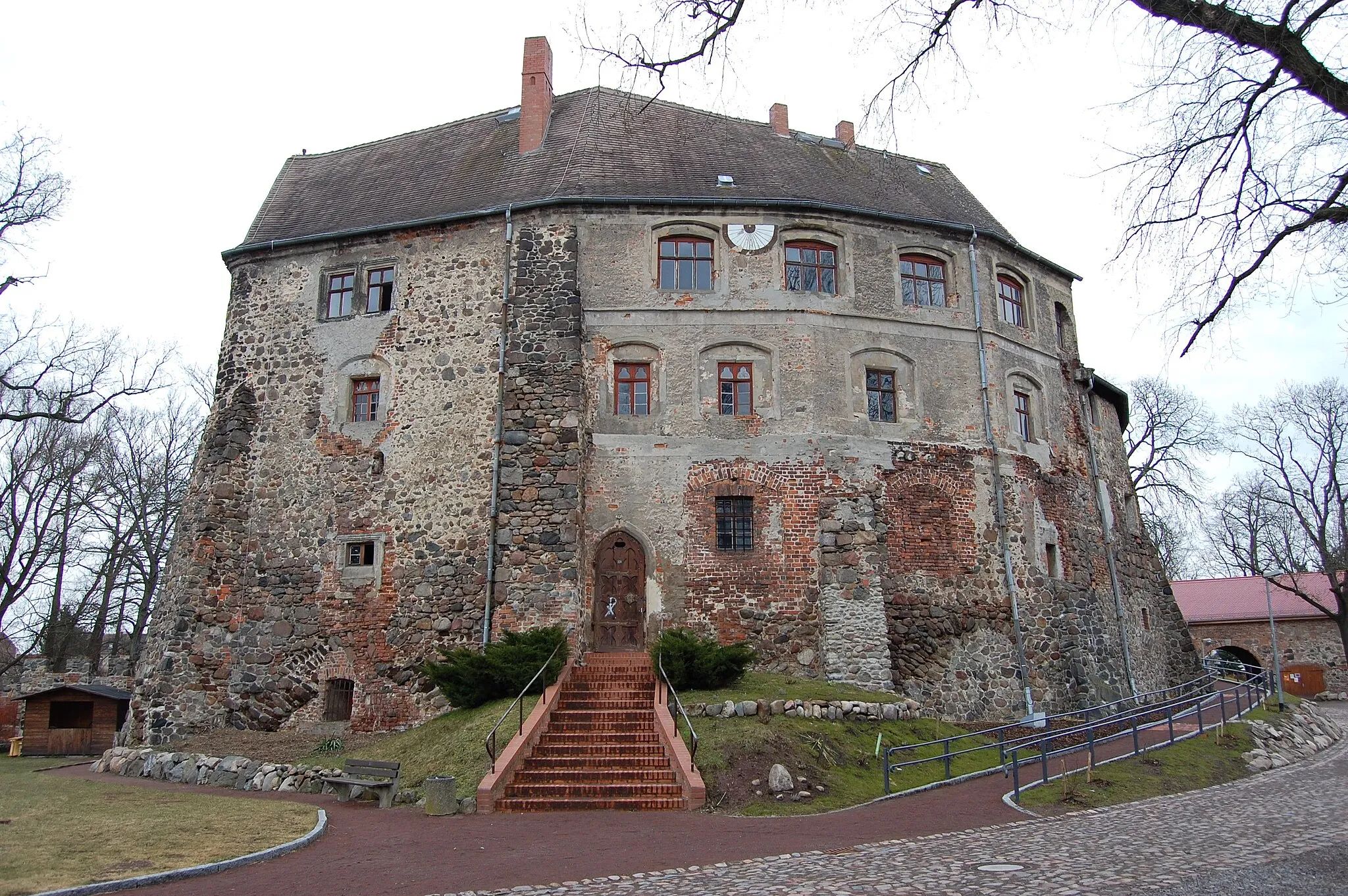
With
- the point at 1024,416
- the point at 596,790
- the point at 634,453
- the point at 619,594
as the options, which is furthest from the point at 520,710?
the point at 1024,416

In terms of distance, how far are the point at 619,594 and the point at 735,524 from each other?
110 inches

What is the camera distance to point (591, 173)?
23.0m

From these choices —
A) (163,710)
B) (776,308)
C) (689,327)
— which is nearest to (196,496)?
(163,710)

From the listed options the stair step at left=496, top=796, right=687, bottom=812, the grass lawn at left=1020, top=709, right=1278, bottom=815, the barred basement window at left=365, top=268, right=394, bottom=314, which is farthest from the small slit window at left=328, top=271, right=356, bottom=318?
the grass lawn at left=1020, top=709, right=1278, bottom=815

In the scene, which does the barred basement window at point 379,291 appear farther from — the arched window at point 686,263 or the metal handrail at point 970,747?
the metal handrail at point 970,747

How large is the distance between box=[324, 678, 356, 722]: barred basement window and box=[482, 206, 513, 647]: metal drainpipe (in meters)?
3.63

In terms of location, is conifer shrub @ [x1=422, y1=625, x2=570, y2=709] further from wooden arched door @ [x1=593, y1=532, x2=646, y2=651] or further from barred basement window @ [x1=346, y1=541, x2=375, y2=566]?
barred basement window @ [x1=346, y1=541, x2=375, y2=566]

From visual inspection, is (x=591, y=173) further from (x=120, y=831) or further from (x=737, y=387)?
(x=120, y=831)

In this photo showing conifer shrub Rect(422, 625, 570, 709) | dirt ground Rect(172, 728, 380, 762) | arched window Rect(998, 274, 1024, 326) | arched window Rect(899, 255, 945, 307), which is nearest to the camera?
conifer shrub Rect(422, 625, 570, 709)

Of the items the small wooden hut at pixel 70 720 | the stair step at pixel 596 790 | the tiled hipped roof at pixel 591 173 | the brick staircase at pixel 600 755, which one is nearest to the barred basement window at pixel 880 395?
the tiled hipped roof at pixel 591 173

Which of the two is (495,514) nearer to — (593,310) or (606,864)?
(593,310)

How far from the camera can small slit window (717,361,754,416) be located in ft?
69.1

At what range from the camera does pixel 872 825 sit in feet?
38.9

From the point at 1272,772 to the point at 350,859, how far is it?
14632 mm
